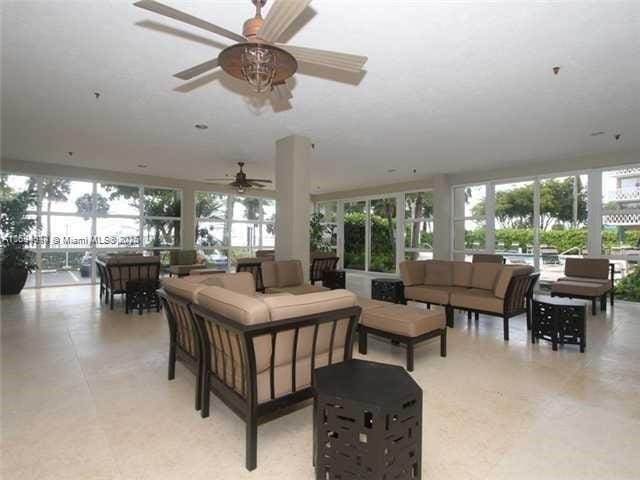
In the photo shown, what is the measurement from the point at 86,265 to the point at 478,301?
30.1 ft

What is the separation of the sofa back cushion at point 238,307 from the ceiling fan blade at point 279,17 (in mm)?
1503

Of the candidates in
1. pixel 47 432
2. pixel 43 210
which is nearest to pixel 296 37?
pixel 47 432

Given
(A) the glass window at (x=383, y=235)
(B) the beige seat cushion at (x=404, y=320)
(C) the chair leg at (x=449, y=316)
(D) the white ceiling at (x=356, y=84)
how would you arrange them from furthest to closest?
(A) the glass window at (x=383, y=235)
(C) the chair leg at (x=449, y=316)
(B) the beige seat cushion at (x=404, y=320)
(D) the white ceiling at (x=356, y=84)

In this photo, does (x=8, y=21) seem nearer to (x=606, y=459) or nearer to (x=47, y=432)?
(x=47, y=432)

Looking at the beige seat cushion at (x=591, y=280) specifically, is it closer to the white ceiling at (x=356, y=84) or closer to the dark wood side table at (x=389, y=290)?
the white ceiling at (x=356, y=84)

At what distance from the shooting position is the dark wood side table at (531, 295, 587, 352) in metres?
3.54

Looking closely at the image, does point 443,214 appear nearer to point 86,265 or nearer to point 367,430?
point 367,430

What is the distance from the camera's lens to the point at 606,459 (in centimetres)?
182

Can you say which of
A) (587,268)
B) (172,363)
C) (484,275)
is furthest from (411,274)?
(587,268)

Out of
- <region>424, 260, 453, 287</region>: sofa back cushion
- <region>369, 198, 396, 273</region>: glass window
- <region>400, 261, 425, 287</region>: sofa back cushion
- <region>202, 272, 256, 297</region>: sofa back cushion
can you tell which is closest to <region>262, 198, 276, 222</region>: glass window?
<region>369, 198, 396, 273</region>: glass window

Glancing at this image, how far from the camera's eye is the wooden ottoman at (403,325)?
3057mm

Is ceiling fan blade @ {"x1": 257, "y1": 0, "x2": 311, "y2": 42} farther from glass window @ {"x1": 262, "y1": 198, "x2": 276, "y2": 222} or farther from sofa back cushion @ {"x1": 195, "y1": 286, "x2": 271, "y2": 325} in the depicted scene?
glass window @ {"x1": 262, "y1": 198, "x2": 276, "y2": 222}

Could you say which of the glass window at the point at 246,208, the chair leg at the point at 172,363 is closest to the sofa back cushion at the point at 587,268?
the chair leg at the point at 172,363

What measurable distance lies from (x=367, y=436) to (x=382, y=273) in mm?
9418
